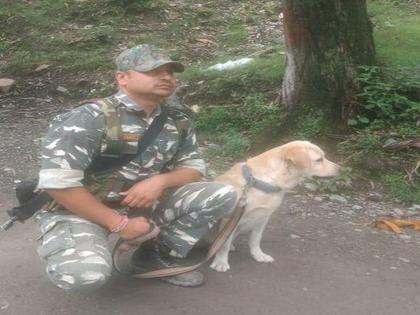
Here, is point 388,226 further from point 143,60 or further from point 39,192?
point 39,192

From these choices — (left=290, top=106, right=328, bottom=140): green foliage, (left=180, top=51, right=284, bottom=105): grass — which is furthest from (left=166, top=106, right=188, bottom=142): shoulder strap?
(left=180, top=51, right=284, bottom=105): grass

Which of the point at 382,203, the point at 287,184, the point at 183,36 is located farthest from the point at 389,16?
the point at 287,184

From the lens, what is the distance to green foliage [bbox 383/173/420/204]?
560cm

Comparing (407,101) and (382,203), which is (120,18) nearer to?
(407,101)

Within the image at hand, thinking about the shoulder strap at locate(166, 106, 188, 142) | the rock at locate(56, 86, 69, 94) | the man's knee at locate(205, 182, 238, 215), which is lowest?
the rock at locate(56, 86, 69, 94)

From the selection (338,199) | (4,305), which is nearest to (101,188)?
(4,305)

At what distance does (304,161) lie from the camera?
3996 millimetres

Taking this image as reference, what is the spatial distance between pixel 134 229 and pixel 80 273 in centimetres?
39

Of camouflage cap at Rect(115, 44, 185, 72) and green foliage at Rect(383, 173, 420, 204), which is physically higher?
camouflage cap at Rect(115, 44, 185, 72)

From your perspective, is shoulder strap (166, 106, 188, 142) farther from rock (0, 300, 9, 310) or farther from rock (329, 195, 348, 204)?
rock (329, 195, 348, 204)

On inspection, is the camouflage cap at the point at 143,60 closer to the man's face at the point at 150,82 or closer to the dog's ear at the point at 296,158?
the man's face at the point at 150,82

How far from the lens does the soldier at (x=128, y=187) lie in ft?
10.6

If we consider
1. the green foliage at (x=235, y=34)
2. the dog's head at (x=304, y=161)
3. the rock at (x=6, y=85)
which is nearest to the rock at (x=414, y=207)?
the dog's head at (x=304, y=161)

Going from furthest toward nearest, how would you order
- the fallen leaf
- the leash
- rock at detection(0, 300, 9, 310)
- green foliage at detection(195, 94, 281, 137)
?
green foliage at detection(195, 94, 281, 137)
the fallen leaf
the leash
rock at detection(0, 300, 9, 310)
